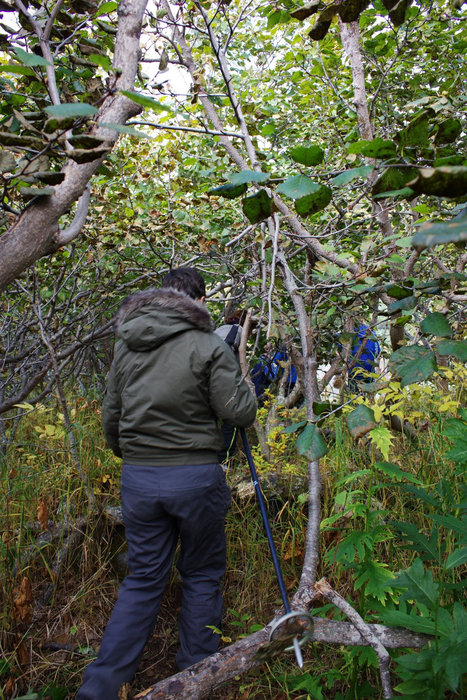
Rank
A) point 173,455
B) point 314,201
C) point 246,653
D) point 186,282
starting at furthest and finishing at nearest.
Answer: point 186,282
point 173,455
point 246,653
point 314,201

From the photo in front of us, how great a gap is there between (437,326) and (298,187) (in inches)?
17.8

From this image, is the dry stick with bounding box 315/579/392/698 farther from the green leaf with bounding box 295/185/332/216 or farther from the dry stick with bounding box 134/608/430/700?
the green leaf with bounding box 295/185/332/216

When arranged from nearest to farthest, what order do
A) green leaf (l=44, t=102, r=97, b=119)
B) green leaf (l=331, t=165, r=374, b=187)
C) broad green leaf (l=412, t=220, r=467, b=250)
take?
1. broad green leaf (l=412, t=220, r=467, b=250)
2. green leaf (l=44, t=102, r=97, b=119)
3. green leaf (l=331, t=165, r=374, b=187)

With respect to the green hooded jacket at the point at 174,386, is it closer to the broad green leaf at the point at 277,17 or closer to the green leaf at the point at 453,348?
the broad green leaf at the point at 277,17

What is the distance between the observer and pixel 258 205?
783 millimetres

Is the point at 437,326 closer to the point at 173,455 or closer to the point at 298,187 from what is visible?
the point at 298,187

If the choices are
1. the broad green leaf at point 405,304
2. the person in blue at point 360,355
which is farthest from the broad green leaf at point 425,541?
the broad green leaf at point 405,304

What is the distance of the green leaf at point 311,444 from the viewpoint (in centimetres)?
100

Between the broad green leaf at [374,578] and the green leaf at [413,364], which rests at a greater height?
the green leaf at [413,364]

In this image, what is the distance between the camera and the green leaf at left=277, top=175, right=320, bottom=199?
0.73 meters

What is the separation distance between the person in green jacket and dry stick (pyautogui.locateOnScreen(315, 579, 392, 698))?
0.88 meters

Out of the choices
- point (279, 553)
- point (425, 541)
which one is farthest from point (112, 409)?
point (425, 541)

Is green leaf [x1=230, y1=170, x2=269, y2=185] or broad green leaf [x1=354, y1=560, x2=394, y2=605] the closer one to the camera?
green leaf [x1=230, y1=170, x2=269, y2=185]

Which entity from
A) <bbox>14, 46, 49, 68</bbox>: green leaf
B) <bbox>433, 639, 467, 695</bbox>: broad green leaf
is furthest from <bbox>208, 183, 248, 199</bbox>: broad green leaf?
<bbox>433, 639, 467, 695</bbox>: broad green leaf
